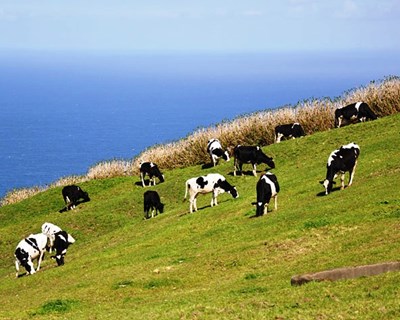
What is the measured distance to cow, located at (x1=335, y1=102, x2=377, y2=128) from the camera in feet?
163

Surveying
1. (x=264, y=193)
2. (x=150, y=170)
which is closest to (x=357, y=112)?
(x=150, y=170)

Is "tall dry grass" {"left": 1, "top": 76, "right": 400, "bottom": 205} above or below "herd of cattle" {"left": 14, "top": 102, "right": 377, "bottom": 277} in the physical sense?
→ above

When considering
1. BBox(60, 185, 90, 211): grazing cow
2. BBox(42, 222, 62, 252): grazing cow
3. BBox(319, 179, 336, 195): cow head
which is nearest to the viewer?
BBox(319, 179, 336, 195): cow head

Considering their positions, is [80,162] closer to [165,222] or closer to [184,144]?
[184,144]

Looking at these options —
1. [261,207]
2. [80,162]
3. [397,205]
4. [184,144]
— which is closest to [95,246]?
[261,207]

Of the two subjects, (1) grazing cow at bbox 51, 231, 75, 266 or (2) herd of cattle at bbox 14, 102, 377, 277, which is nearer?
(2) herd of cattle at bbox 14, 102, 377, 277

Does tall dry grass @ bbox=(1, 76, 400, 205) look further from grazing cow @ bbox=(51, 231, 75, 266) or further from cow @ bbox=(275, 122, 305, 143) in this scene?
grazing cow @ bbox=(51, 231, 75, 266)

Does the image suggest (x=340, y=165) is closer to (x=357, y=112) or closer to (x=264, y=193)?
(x=264, y=193)

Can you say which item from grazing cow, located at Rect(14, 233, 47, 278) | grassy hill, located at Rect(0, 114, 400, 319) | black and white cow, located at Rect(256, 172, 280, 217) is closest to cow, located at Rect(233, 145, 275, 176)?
grassy hill, located at Rect(0, 114, 400, 319)

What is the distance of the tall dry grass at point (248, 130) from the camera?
178 ft

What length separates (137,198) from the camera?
44875 millimetres

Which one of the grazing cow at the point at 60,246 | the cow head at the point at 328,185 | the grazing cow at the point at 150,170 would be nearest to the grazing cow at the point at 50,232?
the grazing cow at the point at 60,246

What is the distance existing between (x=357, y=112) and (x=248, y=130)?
9.68 m

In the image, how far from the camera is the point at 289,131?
5234 cm
